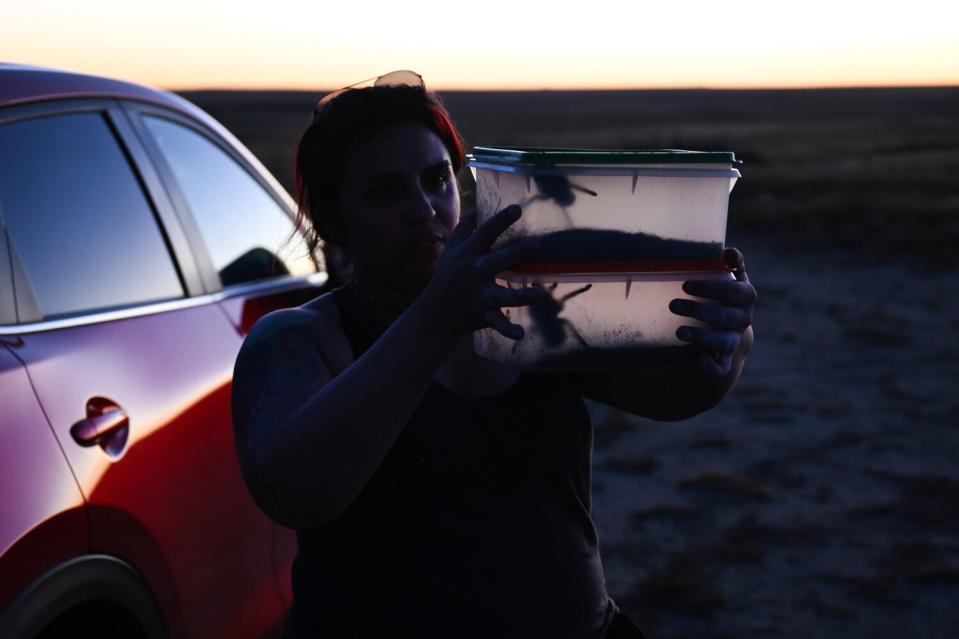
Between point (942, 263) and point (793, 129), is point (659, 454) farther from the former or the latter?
point (793, 129)

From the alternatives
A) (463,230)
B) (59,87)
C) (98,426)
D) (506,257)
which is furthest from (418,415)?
(59,87)

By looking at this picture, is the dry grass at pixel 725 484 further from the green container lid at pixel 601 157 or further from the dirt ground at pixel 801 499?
the green container lid at pixel 601 157

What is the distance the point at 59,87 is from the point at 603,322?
1804 millimetres

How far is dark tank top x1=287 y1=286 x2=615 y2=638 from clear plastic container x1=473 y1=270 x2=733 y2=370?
246mm

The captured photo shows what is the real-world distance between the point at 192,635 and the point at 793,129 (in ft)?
208

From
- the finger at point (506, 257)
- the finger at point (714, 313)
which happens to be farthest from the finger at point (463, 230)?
the finger at point (714, 313)

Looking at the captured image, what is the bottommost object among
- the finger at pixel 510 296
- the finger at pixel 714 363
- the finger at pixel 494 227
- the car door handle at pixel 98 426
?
the car door handle at pixel 98 426

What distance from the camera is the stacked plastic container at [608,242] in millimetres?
1629

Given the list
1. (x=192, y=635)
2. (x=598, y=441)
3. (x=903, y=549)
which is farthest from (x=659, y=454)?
(x=192, y=635)

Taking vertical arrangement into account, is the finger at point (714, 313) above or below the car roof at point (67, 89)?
below

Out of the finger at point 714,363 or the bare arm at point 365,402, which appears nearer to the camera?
the bare arm at point 365,402

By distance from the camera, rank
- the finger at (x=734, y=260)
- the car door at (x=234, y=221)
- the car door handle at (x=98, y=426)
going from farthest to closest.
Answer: the car door at (x=234, y=221)
the car door handle at (x=98, y=426)
the finger at (x=734, y=260)

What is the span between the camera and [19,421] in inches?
87.8

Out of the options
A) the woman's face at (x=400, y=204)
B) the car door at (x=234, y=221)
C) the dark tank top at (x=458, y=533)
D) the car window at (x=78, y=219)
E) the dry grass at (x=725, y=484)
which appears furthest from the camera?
the dry grass at (x=725, y=484)
